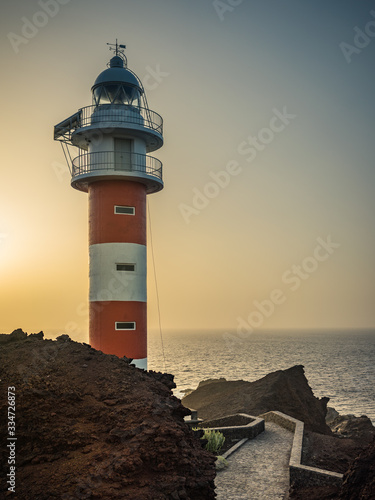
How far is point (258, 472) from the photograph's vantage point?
12594 mm

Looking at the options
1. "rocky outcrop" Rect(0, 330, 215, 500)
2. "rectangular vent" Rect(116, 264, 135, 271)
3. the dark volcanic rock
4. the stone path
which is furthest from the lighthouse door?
the dark volcanic rock

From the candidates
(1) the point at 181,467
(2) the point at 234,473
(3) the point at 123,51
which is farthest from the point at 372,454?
(3) the point at 123,51

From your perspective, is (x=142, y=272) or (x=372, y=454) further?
(x=142, y=272)

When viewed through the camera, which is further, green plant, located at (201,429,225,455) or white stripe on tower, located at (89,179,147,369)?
white stripe on tower, located at (89,179,147,369)

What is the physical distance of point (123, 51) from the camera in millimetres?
22219

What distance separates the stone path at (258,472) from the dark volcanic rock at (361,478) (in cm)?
251

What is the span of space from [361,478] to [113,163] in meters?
14.9

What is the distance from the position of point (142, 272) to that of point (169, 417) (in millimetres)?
A: 11922

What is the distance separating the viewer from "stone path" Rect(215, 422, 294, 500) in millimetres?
11141

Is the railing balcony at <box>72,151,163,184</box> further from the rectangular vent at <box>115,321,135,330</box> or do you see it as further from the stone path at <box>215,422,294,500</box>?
the stone path at <box>215,422,294,500</box>

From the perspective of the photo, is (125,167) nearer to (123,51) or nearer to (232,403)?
(123,51)

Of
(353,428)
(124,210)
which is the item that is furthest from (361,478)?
(353,428)

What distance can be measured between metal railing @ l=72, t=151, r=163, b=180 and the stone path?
11.5 m

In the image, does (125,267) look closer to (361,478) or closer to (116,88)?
(116,88)
